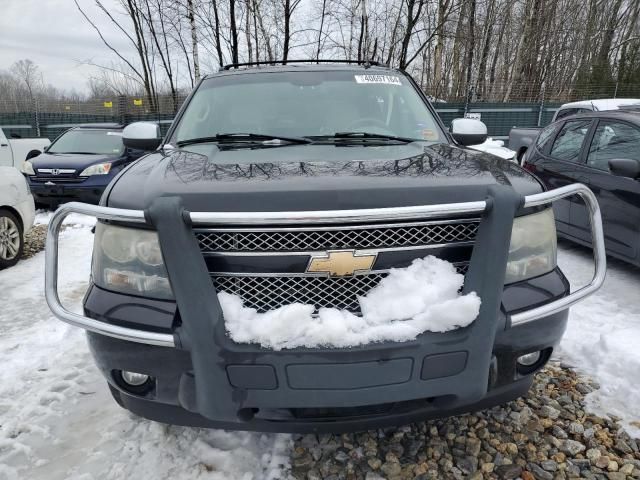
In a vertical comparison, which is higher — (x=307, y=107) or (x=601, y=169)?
(x=307, y=107)

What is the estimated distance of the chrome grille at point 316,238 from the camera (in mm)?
1606

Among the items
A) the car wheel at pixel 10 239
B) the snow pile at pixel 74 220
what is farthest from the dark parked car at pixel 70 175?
the car wheel at pixel 10 239

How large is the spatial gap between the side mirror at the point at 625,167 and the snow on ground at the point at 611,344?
3.44 feet

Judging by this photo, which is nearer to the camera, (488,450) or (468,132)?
(488,450)

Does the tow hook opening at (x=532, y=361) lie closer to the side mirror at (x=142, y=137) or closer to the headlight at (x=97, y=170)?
the side mirror at (x=142, y=137)

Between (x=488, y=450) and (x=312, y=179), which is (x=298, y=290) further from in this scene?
(x=488, y=450)

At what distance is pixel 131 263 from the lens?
5.79 ft

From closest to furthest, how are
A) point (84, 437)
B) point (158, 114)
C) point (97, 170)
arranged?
point (84, 437) < point (97, 170) < point (158, 114)

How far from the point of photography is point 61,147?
9.29 m

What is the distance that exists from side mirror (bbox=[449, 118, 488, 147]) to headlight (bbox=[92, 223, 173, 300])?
7.44 feet

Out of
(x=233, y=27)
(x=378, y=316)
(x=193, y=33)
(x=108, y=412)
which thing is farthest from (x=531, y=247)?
(x=233, y=27)

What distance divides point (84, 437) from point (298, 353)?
1556mm

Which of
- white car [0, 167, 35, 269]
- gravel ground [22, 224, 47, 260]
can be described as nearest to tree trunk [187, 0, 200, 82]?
gravel ground [22, 224, 47, 260]

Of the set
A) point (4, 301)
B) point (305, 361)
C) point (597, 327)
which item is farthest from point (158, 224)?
point (4, 301)
